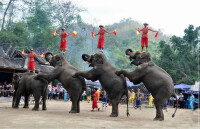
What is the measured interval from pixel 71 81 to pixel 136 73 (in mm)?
3200

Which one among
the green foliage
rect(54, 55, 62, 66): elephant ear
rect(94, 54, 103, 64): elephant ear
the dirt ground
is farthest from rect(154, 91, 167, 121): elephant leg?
the green foliage

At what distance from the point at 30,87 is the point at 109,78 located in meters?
4.71

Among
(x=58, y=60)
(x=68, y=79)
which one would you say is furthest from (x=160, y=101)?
(x=58, y=60)

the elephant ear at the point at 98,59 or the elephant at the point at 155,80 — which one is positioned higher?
the elephant ear at the point at 98,59

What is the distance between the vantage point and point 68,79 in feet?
41.0

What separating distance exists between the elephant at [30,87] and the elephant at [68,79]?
665 mm

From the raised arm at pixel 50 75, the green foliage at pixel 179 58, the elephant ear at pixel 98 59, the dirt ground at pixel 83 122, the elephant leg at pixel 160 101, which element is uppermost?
the green foliage at pixel 179 58

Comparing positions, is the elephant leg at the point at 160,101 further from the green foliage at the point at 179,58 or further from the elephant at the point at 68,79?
the green foliage at the point at 179,58

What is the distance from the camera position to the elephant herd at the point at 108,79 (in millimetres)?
10797

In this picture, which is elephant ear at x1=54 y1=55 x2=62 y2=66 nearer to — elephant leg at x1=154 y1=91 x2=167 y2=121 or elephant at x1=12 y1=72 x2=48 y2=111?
elephant at x1=12 y1=72 x2=48 y2=111

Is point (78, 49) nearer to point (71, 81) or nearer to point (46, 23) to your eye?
point (46, 23)

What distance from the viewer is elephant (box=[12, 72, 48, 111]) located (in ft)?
44.2

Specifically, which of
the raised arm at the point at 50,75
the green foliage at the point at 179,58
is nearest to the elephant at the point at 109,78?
the raised arm at the point at 50,75

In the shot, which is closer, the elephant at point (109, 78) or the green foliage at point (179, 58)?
the elephant at point (109, 78)
